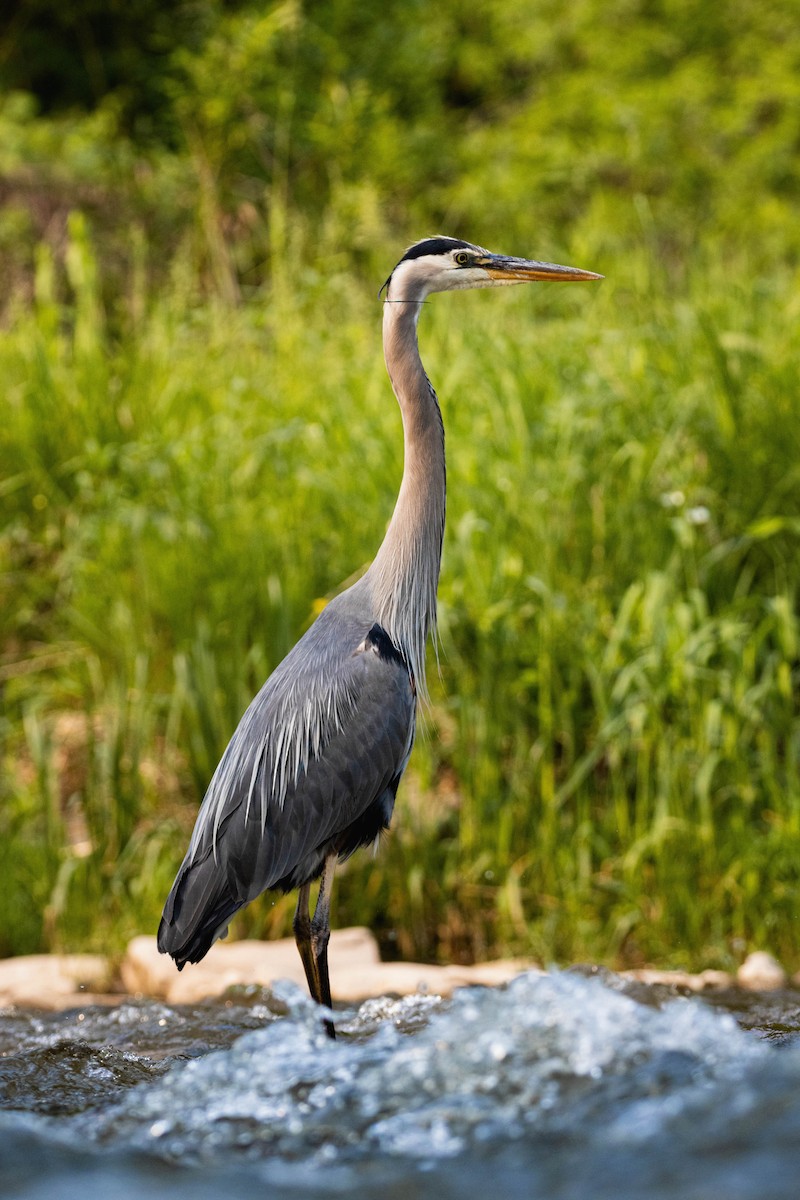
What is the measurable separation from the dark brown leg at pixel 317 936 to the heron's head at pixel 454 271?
1.45m

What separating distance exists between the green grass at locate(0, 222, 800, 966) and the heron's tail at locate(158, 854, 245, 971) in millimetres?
885

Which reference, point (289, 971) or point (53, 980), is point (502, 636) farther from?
point (53, 980)

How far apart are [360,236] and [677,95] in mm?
7080

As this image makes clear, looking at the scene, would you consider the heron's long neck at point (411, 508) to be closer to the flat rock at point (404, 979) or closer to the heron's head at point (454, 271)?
the heron's head at point (454, 271)

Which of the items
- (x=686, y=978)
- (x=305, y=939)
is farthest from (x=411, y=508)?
(x=686, y=978)

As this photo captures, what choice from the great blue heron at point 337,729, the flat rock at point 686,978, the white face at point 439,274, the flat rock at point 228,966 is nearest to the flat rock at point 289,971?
the flat rock at point 228,966

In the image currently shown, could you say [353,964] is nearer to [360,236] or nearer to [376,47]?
[360,236]

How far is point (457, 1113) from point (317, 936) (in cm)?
113

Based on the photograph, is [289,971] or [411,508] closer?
[411,508]

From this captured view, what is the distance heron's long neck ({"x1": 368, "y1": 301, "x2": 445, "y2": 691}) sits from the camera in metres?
3.35

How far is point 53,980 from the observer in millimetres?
3977

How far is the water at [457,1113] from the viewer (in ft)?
6.83

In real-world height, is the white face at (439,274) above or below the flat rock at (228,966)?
above

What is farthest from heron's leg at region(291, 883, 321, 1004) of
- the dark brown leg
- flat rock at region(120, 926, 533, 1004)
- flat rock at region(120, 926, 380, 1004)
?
flat rock at region(120, 926, 380, 1004)
